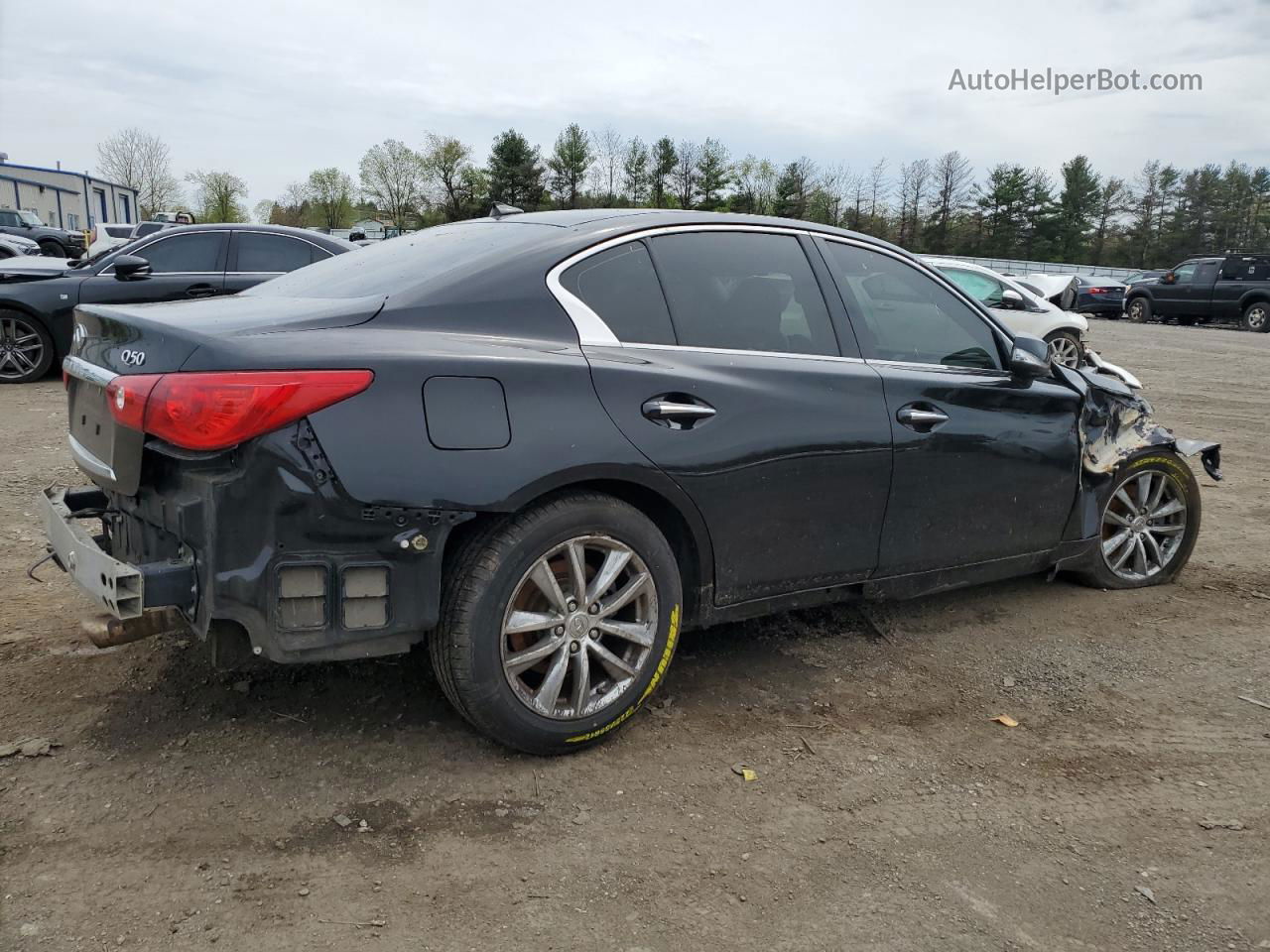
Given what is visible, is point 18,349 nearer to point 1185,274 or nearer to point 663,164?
point 1185,274

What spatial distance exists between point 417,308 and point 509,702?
1.18 metres

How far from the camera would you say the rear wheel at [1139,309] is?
28495 millimetres

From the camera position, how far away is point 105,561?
8.87ft

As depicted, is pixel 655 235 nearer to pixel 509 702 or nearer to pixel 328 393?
pixel 328 393

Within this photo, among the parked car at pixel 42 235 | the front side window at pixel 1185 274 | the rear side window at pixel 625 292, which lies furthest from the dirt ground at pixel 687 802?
the parked car at pixel 42 235

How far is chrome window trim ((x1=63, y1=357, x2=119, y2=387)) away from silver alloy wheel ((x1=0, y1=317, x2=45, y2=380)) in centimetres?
752

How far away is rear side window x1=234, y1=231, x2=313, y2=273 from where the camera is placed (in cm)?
1016

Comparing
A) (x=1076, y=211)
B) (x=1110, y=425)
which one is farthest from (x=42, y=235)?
(x=1076, y=211)

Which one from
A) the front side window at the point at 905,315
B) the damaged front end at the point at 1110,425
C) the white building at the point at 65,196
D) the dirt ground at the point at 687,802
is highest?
the white building at the point at 65,196

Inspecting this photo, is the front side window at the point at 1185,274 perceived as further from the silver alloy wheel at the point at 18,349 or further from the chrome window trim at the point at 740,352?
the chrome window trim at the point at 740,352

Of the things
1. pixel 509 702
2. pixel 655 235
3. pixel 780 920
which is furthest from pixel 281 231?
pixel 780 920

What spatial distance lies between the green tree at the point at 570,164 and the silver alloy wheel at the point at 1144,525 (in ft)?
205

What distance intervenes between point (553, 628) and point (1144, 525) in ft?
10.8

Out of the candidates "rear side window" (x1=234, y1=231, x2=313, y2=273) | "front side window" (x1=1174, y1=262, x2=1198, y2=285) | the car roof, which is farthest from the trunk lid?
"front side window" (x1=1174, y1=262, x2=1198, y2=285)
